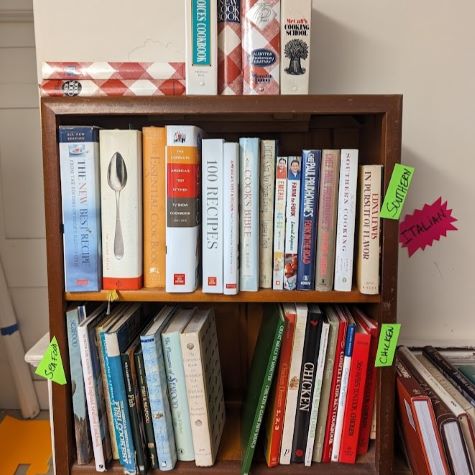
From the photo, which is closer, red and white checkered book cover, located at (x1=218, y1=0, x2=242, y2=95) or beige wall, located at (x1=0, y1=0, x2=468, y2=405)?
red and white checkered book cover, located at (x1=218, y1=0, x2=242, y2=95)

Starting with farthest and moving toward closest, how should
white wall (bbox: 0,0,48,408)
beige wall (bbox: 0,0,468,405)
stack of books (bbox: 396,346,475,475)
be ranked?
white wall (bbox: 0,0,48,408) < beige wall (bbox: 0,0,468,405) < stack of books (bbox: 396,346,475,475)

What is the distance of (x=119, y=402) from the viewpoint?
0.83m

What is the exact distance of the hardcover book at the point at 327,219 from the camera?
0.80 m

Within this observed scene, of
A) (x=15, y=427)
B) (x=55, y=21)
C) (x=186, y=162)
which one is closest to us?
(x=186, y=162)

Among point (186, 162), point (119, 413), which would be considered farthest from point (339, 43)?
point (119, 413)

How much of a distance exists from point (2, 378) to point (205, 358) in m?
1.21

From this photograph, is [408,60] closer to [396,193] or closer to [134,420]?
[396,193]

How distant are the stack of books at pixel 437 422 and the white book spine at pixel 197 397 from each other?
386 mm

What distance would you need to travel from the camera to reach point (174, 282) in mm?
801

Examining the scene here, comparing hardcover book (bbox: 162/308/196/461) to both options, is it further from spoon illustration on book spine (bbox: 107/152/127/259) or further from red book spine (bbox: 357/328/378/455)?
red book spine (bbox: 357/328/378/455)

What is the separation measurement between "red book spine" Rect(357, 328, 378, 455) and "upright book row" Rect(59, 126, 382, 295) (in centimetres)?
11

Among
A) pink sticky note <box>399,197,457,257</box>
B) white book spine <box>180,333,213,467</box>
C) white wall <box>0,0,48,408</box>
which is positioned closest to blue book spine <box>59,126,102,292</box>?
white book spine <box>180,333,213,467</box>

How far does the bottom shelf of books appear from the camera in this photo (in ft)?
2.71

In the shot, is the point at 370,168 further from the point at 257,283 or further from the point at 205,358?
the point at 205,358
